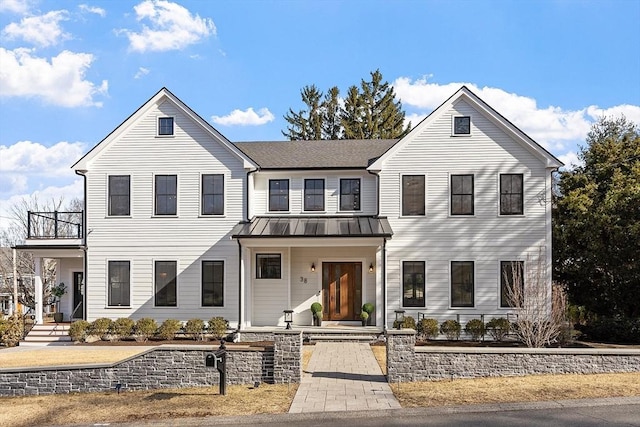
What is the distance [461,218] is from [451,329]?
3852 mm

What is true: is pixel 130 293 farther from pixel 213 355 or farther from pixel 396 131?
pixel 396 131

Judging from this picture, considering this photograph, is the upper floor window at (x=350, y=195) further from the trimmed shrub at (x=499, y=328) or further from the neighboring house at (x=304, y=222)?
the trimmed shrub at (x=499, y=328)

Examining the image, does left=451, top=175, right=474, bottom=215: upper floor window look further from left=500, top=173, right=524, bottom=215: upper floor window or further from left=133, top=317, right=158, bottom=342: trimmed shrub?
left=133, top=317, right=158, bottom=342: trimmed shrub

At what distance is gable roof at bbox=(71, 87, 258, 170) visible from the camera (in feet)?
65.7

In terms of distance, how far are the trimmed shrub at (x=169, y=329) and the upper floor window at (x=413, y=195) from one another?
28.9 feet

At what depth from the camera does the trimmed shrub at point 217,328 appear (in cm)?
1895

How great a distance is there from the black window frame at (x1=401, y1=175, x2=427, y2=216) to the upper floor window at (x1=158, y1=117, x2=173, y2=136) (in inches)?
341

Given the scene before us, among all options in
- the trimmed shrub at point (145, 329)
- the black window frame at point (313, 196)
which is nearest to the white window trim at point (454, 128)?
the black window frame at point (313, 196)

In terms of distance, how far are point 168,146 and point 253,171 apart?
10.7 feet

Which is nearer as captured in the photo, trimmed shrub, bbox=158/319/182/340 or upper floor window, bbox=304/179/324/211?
trimmed shrub, bbox=158/319/182/340

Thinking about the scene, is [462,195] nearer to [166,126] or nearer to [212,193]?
[212,193]

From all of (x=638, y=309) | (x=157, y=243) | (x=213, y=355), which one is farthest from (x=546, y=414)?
(x=157, y=243)

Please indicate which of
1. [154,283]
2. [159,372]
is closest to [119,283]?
[154,283]

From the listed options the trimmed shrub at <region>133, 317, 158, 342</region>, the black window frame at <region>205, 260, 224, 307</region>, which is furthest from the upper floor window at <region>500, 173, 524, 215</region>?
the trimmed shrub at <region>133, 317, 158, 342</region>
